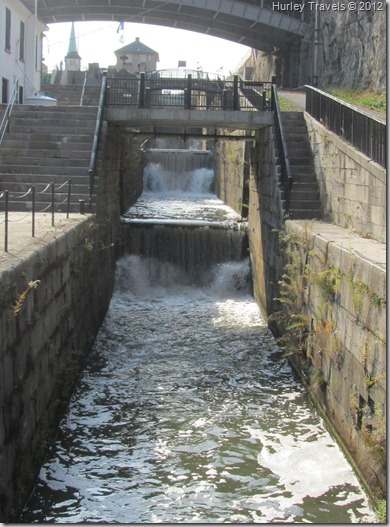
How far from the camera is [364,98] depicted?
2133 centimetres

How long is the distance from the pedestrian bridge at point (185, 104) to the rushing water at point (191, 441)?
214 inches

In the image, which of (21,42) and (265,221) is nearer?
(265,221)

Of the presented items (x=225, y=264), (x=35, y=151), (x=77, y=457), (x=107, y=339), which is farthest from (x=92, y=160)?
(x=77, y=457)

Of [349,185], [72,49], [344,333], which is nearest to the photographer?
[344,333]

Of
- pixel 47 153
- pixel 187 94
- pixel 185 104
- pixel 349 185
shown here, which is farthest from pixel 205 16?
pixel 349 185

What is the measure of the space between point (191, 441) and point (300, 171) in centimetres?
868

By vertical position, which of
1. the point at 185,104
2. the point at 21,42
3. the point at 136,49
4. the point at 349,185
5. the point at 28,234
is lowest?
the point at 28,234

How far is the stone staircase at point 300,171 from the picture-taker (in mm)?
15695

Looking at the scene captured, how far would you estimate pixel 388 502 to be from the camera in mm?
7473

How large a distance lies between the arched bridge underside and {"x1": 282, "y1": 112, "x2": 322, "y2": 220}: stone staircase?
1567 centimetres

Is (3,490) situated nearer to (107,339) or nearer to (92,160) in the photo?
(107,339)

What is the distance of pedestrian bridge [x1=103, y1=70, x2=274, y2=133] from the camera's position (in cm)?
1825

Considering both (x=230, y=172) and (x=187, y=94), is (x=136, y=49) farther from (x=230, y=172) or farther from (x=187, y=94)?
(x=187, y=94)

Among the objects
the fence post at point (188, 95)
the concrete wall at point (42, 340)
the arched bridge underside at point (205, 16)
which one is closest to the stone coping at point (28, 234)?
the concrete wall at point (42, 340)
